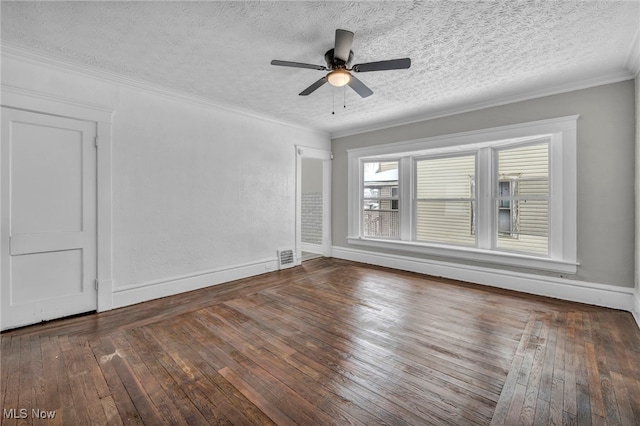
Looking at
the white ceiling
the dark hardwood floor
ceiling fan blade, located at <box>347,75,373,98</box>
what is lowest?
the dark hardwood floor

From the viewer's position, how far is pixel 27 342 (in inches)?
100

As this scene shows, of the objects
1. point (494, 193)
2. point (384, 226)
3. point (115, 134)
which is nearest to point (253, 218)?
point (115, 134)

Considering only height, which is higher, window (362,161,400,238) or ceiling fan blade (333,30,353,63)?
ceiling fan blade (333,30,353,63)

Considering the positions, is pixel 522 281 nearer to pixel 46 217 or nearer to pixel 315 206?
pixel 315 206

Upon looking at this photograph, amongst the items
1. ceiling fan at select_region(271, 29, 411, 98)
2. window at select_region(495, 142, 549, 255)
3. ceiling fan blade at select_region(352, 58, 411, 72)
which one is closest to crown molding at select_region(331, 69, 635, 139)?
window at select_region(495, 142, 549, 255)

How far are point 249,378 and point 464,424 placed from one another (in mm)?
1380

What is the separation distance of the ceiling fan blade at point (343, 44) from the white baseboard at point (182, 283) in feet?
11.0

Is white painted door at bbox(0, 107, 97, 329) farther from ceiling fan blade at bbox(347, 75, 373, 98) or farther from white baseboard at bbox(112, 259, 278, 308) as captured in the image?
ceiling fan blade at bbox(347, 75, 373, 98)

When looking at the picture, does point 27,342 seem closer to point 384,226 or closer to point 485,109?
point 384,226
